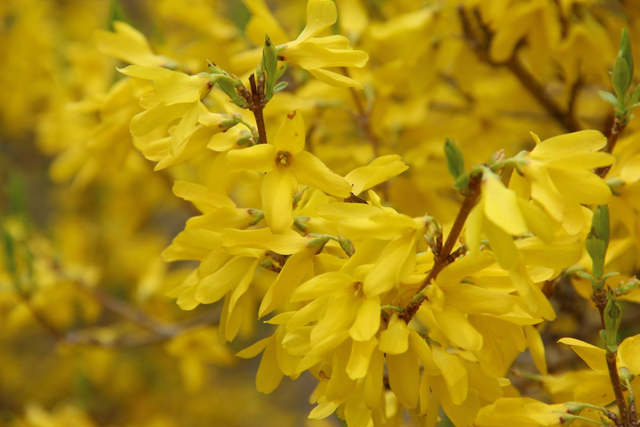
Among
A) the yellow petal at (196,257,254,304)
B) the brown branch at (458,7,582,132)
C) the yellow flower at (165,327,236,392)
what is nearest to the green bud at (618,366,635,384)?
the yellow petal at (196,257,254,304)

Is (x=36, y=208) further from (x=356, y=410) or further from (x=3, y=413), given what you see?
(x=356, y=410)

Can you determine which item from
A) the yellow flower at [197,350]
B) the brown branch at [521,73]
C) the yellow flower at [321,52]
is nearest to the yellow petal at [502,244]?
the yellow flower at [321,52]

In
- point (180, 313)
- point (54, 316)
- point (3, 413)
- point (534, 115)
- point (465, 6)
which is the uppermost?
point (465, 6)

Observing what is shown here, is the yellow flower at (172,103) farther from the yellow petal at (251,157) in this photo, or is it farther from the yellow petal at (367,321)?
the yellow petal at (367,321)

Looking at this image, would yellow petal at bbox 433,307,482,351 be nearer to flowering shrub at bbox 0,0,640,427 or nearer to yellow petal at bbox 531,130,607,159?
flowering shrub at bbox 0,0,640,427

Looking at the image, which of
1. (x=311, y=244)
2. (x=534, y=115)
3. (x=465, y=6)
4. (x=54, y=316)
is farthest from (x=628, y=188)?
(x=54, y=316)

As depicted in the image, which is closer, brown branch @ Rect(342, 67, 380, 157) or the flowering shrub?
the flowering shrub

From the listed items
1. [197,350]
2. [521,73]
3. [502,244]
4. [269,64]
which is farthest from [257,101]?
[197,350]
